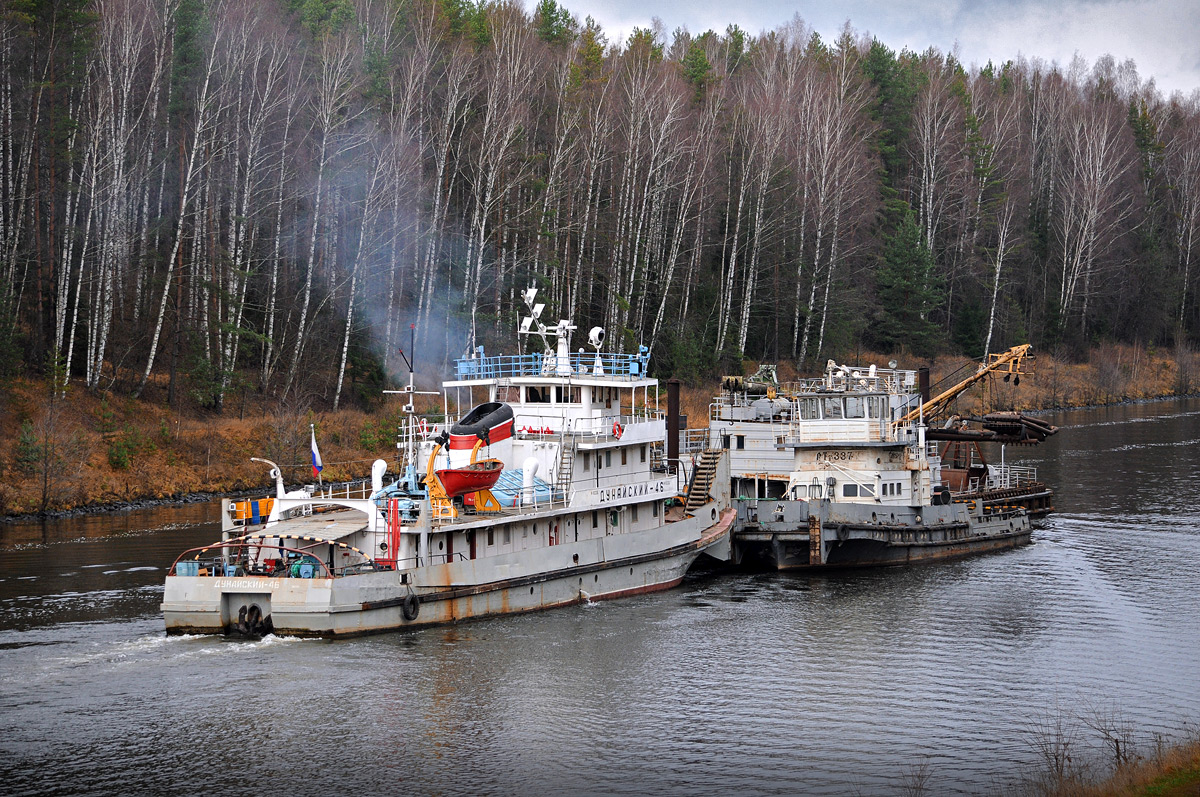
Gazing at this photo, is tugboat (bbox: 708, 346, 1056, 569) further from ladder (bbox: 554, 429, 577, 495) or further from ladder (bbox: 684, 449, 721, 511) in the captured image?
ladder (bbox: 554, 429, 577, 495)

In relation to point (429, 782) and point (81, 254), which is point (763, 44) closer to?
point (81, 254)

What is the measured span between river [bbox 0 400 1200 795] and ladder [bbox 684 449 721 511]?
3.93 meters

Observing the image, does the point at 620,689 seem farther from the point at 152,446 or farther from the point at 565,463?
the point at 152,446

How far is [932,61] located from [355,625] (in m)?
105

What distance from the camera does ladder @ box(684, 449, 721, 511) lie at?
40.3 metres

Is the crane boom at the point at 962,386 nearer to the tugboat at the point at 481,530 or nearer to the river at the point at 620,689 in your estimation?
the river at the point at 620,689

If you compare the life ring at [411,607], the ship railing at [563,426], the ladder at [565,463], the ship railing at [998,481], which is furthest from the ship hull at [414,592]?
the ship railing at [998,481]

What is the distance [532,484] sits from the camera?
108ft

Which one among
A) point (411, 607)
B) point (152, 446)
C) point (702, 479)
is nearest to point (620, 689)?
point (411, 607)

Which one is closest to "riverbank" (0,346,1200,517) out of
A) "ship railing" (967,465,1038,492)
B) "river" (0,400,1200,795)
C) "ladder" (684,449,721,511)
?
"ship railing" (967,465,1038,492)

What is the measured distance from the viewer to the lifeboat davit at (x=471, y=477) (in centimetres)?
3061

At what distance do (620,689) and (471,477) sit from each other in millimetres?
7775

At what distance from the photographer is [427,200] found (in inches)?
2336

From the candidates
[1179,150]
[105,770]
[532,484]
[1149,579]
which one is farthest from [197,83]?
[1179,150]
